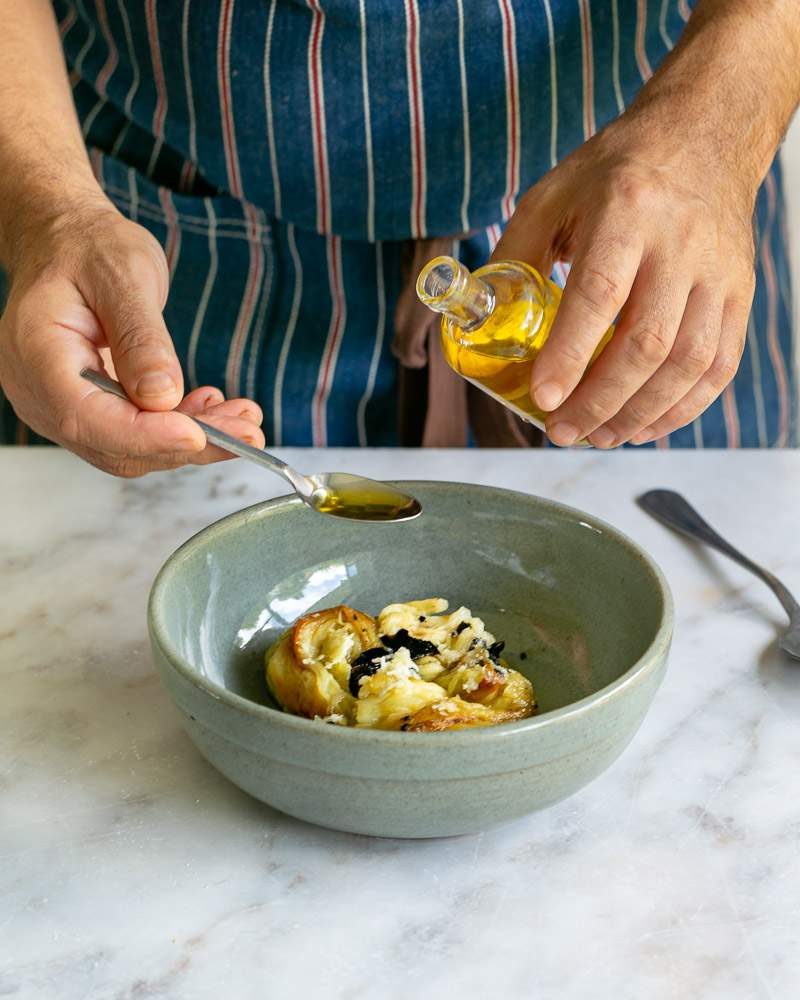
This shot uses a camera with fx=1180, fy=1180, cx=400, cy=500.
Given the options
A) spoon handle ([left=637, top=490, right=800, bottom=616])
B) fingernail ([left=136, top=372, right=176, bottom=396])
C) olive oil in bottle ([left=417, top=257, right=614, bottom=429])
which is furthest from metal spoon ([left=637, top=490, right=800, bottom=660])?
fingernail ([left=136, top=372, right=176, bottom=396])

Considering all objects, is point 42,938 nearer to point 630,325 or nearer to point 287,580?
point 287,580

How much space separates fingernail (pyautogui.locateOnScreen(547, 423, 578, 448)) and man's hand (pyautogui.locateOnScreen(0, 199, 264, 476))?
226 millimetres

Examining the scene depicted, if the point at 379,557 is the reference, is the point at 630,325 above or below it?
above

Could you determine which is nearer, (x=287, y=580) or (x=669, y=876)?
(x=669, y=876)

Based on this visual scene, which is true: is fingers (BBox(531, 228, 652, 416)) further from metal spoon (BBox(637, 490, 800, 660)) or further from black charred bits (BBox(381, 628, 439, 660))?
metal spoon (BBox(637, 490, 800, 660))

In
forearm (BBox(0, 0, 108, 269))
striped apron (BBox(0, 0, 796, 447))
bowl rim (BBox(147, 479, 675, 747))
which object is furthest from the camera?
striped apron (BBox(0, 0, 796, 447))

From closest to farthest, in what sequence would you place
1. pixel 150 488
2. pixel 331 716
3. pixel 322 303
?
pixel 331 716 → pixel 150 488 → pixel 322 303

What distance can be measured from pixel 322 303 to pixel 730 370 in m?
0.64

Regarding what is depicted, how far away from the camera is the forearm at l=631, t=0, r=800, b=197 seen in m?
0.98

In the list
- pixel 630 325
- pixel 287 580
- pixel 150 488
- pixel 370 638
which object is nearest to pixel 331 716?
pixel 370 638

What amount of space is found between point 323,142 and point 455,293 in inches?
22.4

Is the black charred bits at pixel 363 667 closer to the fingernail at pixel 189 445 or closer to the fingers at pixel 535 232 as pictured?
the fingernail at pixel 189 445

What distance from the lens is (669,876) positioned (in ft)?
2.33

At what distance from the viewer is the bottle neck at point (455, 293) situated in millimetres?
791
